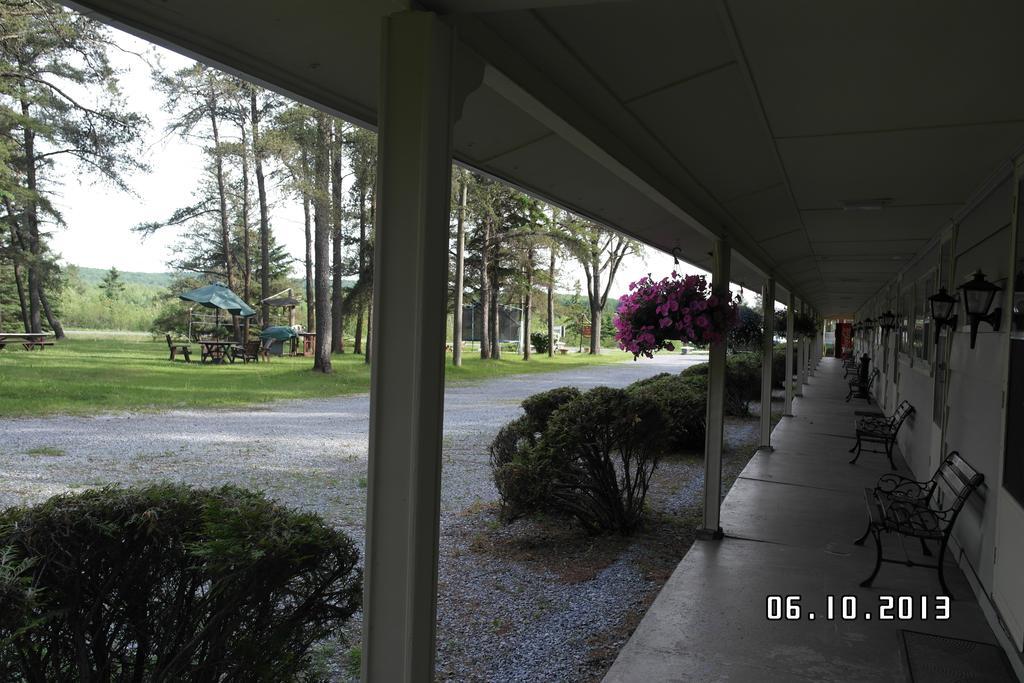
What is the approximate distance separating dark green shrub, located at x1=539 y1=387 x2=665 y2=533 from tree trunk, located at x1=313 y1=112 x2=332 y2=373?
1398cm

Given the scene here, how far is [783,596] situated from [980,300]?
1.95m

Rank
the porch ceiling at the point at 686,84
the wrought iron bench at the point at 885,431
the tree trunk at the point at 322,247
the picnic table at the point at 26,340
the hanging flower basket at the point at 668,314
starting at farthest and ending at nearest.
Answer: the tree trunk at the point at 322,247, the picnic table at the point at 26,340, the wrought iron bench at the point at 885,431, the hanging flower basket at the point at 668,314, the porch ceiling at the point at 686,84

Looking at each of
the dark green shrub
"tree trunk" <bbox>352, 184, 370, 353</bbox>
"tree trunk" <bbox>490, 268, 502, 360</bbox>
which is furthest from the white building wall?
"tree trunk" <bbox>490, 268, 502, 360</bbox>

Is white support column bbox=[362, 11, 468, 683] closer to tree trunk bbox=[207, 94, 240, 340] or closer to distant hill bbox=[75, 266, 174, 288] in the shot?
tree trunk bbox=[207, 94, 240, 340]

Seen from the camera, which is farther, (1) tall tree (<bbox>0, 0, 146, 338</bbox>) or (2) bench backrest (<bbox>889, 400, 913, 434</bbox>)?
(1) tall tree (<bbox>0, 0, 146, 338</bbox>)

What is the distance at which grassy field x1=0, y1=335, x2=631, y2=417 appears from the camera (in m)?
12.5

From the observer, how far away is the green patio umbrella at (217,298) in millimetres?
19406

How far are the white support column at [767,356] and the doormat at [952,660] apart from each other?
498 cm

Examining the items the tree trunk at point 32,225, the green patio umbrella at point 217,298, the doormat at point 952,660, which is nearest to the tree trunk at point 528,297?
the green patio umbrella at point 217,298

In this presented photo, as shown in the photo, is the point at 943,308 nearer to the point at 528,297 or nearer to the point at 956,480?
the point at 956,480

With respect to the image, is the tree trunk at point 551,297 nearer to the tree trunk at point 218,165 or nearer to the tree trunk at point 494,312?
the tree trunk at point 494,312

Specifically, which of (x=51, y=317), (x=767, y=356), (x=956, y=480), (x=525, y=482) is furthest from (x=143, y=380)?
(x=956, y=480)

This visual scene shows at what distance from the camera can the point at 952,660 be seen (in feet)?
10.5

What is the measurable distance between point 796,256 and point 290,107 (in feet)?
53.6
